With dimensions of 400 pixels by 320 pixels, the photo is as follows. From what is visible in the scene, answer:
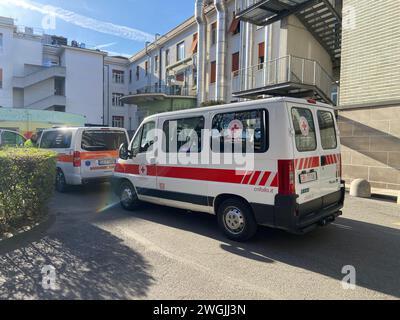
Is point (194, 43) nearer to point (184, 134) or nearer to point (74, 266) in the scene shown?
point (184, 134)

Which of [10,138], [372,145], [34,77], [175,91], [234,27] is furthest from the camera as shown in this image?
[34,77]

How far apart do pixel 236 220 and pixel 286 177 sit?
1198mm

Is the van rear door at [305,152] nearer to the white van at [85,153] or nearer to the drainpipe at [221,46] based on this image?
the white van at [85,153]

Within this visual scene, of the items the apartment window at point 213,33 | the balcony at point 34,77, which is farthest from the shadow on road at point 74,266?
the balcony at point 34,77

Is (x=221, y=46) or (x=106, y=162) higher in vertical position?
(x=221, y=46)

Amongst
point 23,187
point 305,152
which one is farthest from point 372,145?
point 23,187

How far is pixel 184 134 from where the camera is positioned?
19.3ft

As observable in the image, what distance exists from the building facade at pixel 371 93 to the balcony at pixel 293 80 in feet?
8.81

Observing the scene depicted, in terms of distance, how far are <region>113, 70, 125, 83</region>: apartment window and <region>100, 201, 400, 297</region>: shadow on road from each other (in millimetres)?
39599

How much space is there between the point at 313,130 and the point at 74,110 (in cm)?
3657

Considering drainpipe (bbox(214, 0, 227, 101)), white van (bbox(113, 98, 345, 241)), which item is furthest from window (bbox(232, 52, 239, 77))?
white van (bbox(113, 98, 345, 241))

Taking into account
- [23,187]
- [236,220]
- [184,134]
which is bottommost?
[236,220]

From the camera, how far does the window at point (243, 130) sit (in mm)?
4668
